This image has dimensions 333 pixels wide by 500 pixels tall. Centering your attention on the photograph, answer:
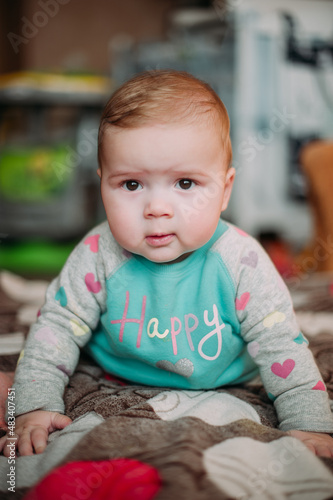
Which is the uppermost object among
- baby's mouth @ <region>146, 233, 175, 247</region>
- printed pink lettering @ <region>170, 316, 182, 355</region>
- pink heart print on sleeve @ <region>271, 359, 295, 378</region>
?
baby's mouth @ <region>146, 233, 175, 247</region>

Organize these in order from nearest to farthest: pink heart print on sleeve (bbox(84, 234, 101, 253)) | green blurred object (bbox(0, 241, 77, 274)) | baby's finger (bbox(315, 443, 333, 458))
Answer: baby's finger (bbox(315, 443, 333, 458)), pink heart print on sleeve (bbox(84, 234, 101, 253)), green blurred object (bbox(0, 241, 77, 274))

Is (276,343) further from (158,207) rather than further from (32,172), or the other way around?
(32,172)

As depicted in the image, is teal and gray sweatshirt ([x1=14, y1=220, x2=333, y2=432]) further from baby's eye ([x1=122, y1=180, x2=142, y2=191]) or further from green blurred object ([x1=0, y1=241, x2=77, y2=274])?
green blurred object ([x1=0, y1=241, x2=77, y2=274])

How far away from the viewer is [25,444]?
663 mm

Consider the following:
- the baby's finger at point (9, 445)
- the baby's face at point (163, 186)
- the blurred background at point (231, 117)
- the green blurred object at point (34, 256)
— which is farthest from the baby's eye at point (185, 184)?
the green blurred object at point (34, 256)

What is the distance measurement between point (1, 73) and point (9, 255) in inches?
58.2

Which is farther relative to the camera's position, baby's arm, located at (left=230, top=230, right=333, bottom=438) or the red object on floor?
baby's arm, located at (left=230, top=230, right=333, bottom=438)

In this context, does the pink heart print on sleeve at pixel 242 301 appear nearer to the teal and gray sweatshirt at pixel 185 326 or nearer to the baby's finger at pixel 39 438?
the teal and gray sweatshirt at pixel 185 326

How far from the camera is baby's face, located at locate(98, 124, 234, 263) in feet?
2.24

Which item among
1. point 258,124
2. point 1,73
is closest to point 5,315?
point 258,124

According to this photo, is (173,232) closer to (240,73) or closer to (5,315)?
(5,315)

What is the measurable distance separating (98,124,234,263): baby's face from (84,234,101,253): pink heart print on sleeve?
0.13 m

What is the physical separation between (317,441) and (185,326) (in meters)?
0.24

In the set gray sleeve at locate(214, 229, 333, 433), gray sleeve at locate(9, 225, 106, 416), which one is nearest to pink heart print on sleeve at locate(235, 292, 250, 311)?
gray sleeve at locate(214, 229, 333, 433)
